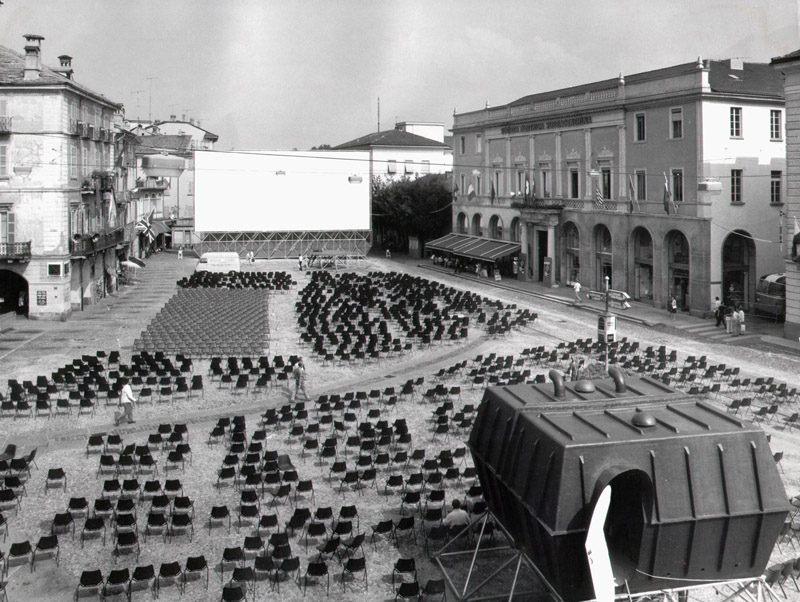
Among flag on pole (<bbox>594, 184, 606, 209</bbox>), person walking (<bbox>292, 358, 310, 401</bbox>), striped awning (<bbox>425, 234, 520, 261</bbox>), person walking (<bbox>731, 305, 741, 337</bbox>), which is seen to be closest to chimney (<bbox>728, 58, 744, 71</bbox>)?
flag on pole (<bbox>594, 184, 606, 209</bbox>)

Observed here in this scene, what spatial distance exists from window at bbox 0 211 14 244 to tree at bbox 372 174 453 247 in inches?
1592

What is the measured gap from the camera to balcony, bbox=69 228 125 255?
44219mm

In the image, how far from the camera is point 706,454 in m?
10.9

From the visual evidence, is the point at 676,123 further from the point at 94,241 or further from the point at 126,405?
the point at 126,405

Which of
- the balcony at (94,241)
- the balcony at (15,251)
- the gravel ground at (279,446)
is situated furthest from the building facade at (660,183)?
Answer: the balcony at (15,251)

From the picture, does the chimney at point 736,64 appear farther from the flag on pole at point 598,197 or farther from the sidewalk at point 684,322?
the sidewalk at point 684,322

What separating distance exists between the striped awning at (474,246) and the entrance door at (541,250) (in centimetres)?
208

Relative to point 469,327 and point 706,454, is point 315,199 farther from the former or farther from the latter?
point 706,454

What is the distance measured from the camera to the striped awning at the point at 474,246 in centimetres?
6181

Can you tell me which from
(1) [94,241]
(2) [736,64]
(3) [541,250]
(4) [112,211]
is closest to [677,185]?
(2) [736,64]

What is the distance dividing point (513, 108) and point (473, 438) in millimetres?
52038

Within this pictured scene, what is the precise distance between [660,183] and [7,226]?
33.8m

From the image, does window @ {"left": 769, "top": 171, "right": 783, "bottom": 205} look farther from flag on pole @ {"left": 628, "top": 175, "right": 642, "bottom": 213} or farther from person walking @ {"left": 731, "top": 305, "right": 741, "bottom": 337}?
person walking @ {"left": 731, "top": 305, "right": 741, "bottom": 337}

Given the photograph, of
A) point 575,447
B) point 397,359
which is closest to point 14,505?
point 575,447
